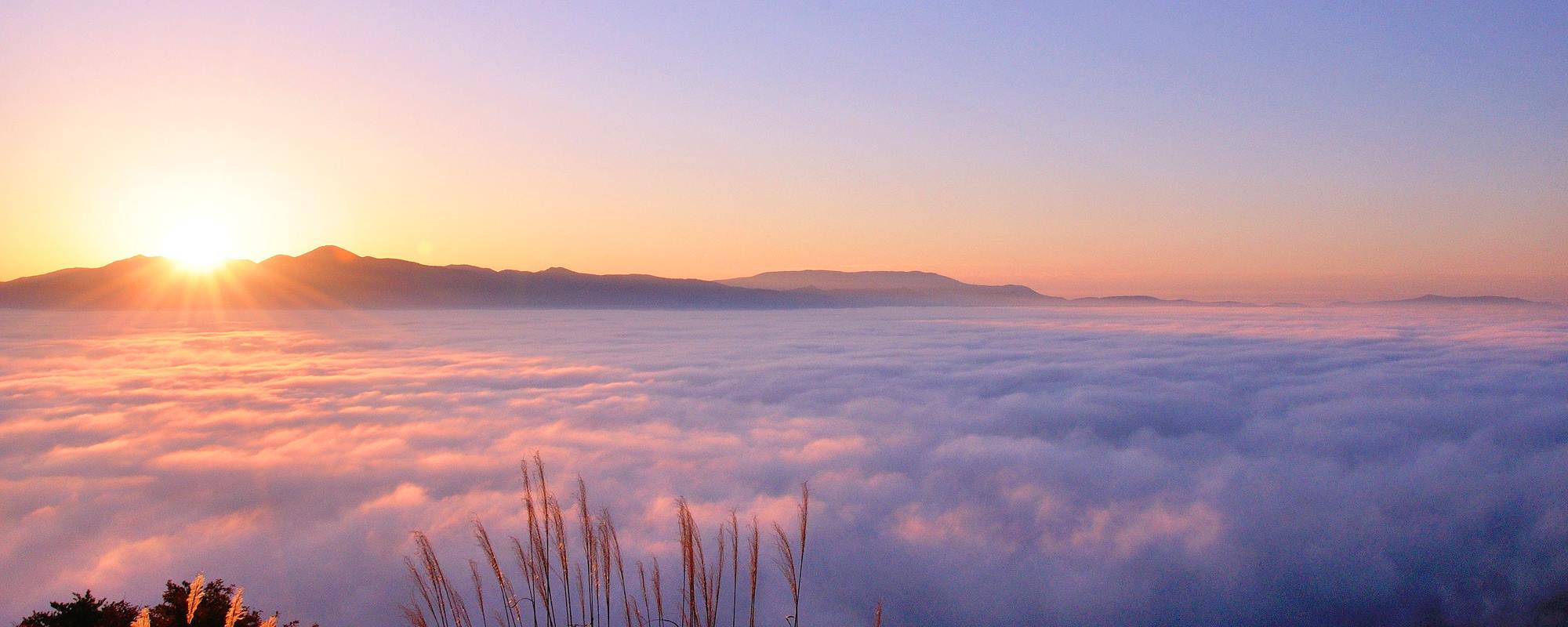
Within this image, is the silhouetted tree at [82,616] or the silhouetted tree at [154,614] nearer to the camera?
the silhouetted tree at [82,616]

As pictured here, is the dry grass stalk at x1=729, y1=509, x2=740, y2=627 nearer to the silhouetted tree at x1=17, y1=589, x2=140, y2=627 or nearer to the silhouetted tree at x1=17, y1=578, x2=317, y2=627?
→ the silhouetted tree at x1=17, y1=578, x2=317, y2=627

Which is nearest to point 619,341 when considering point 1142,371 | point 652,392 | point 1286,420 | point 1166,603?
point 652,392

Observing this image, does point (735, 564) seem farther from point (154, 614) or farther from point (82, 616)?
point (154, 614)

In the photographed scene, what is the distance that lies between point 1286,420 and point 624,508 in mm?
38320

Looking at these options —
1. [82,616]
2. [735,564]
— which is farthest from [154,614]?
[735,564]

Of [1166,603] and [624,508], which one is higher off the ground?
[624,508]

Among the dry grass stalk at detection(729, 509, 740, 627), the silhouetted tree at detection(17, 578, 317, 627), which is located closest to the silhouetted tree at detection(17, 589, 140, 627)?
the silhouetted tree at detection(17, 578, 317, 627)

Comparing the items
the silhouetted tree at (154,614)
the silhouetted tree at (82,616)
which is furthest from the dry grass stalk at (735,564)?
the silhouetted tree at (82,616)

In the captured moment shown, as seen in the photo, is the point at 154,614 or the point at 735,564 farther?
the point at 154,614

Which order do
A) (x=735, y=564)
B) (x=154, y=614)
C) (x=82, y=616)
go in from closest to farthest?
(x=735, y=564)
(x=82, y=616)
(x=154, y=614)

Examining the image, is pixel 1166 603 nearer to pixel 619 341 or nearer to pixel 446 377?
pixel 446 377

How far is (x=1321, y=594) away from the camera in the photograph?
78.2ft

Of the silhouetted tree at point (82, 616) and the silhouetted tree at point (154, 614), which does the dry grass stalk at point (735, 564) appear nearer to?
the silhouetted tree at point (154, 614)

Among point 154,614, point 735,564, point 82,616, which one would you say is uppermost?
point 735,564
